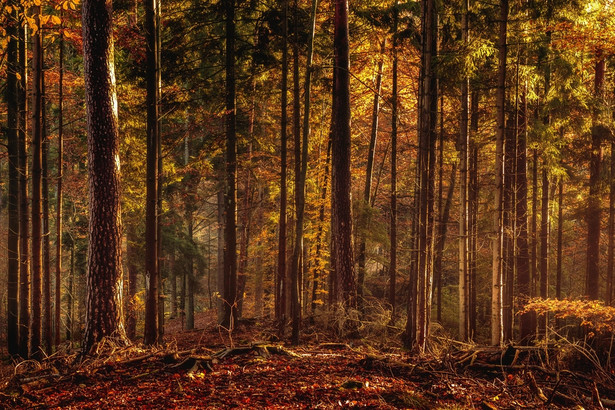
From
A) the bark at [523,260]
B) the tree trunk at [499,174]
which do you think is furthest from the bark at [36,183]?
the bark at [523,260]

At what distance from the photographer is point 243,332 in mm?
13234

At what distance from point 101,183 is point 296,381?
4.55 m

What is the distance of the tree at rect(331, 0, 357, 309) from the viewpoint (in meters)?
11.2

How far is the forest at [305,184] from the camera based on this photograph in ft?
18.4

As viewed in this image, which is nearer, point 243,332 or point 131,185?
point 243,332

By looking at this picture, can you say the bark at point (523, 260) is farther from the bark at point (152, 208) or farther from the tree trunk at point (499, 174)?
the bark at point (152, 208)

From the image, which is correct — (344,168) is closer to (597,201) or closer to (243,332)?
(243,332)

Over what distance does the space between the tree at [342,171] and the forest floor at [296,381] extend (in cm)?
437

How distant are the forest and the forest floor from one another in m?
0.04

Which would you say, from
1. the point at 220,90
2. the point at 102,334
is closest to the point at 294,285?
the point at 102,334

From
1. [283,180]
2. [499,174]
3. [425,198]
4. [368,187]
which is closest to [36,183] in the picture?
[283,180]

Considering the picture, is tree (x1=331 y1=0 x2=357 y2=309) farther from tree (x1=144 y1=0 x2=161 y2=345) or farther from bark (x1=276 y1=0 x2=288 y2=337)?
tree (x1=144 y1=0 x2=161 y2=345)

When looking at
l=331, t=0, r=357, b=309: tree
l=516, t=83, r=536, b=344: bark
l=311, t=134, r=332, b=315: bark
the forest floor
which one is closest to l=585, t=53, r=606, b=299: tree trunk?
l=516, t=83, r=536, b=344: bark

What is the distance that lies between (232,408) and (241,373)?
3.96 ft
